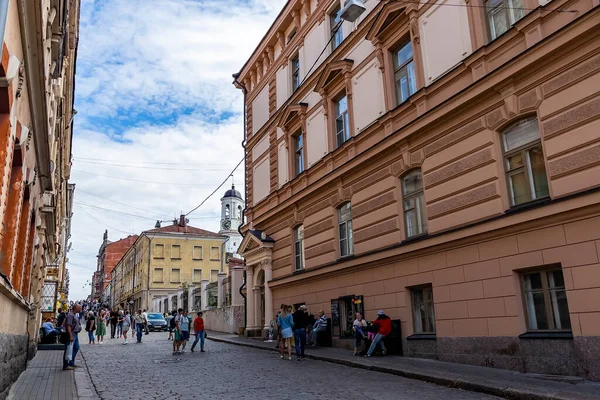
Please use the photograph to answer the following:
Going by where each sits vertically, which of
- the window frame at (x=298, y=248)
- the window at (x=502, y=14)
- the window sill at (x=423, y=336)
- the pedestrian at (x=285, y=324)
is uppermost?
the window at (x=502, y=14)

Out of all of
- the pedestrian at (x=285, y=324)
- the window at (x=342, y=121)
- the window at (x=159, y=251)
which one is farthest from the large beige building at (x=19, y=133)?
the window at (x=159, y=251)

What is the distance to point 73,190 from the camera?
49219 mm

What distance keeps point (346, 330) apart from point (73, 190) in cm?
4030

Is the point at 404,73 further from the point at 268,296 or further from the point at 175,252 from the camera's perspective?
the point at 175,252

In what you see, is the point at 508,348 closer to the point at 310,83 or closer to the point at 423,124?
the point at 423,124

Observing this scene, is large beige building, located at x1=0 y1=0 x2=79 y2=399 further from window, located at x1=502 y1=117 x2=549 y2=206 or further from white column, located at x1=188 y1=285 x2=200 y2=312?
white column, located at x1=188 y1=285 x2=200 y2=312

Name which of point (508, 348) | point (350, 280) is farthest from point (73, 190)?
point (508, 348)

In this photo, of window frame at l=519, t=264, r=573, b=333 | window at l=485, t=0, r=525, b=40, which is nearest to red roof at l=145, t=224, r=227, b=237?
window at l=485, t=0, r=525, b=40

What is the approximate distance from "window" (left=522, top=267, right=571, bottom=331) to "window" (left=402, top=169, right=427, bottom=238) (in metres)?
3.59

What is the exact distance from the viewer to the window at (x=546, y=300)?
1007 centimetres

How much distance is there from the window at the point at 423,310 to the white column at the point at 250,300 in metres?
12.2

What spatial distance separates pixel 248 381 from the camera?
1069 centimetres

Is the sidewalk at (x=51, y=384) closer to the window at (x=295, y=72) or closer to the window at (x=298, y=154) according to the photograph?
the window at (x=298, y=154)

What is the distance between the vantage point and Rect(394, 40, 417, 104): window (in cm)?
1502
